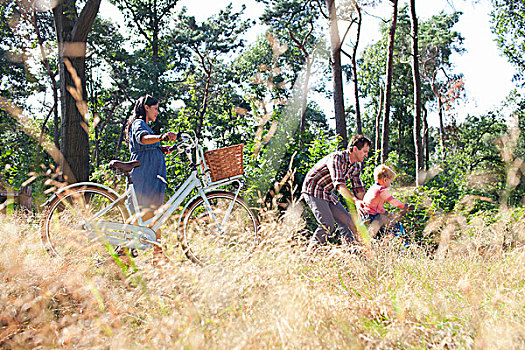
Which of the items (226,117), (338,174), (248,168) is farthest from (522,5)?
(338,174)

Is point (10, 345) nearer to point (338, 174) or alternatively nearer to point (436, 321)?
point (436, 321)

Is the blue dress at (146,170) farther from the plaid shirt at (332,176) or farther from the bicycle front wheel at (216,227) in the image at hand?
the plaid shirt at (332,176)

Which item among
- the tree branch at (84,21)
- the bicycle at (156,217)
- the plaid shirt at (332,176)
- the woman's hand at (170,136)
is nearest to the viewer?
the woman's hand at (170,136)

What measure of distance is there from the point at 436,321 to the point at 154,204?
2894 mm

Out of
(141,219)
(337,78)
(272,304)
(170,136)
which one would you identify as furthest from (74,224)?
(337,78)

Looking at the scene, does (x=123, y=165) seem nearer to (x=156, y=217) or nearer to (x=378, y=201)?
(x=156, y=217)

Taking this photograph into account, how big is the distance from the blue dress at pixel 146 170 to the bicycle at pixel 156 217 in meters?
0.11

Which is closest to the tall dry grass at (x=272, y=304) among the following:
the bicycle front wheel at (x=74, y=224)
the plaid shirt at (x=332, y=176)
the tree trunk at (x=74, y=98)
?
the bicycle front wheel at (x=74, y=224)

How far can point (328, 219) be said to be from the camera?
15.4 feet

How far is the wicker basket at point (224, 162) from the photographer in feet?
13.5

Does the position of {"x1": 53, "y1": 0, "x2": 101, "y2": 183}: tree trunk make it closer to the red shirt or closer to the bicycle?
the bicycle

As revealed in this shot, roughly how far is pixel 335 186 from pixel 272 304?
6.72 feet

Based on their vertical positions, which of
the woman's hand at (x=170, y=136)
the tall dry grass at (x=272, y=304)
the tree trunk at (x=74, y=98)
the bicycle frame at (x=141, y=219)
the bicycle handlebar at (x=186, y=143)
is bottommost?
the tall dry grass at (x=272, y=304)

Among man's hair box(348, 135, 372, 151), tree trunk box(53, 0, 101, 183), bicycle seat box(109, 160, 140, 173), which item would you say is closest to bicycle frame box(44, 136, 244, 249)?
bicycle seat box(109, 160, 140, 173)
